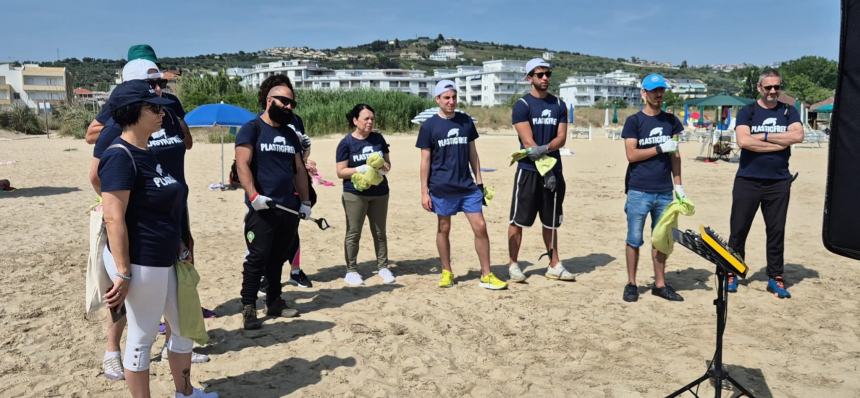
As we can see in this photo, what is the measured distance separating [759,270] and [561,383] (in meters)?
4.16

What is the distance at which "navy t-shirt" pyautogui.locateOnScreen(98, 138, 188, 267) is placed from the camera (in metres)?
2.95

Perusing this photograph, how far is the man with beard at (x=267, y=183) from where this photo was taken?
4906 millimetres

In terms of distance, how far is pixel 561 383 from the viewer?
4160 mm

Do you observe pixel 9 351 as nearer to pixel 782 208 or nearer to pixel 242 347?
pixel 242 347

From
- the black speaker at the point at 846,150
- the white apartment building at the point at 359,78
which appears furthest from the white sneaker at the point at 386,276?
the white apartment building at the point at 359,78

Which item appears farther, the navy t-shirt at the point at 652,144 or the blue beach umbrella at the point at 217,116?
the blue beach umbrella at the point at 217,116

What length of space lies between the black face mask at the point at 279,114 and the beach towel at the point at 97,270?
1835 mm

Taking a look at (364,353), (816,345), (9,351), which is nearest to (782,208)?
(816,345)

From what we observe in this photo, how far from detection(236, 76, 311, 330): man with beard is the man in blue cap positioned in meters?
3.21

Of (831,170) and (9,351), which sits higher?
(831,170)

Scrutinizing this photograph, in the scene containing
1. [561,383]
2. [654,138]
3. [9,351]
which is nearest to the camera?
[561,383]

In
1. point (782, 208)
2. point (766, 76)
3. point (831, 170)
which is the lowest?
point (782, 208)

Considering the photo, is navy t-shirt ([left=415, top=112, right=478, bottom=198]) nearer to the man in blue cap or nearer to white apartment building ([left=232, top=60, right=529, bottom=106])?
the man in blue cap

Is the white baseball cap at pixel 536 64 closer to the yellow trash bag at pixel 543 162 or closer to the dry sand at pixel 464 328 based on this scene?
the yellow trash bag at pixel 543 162
